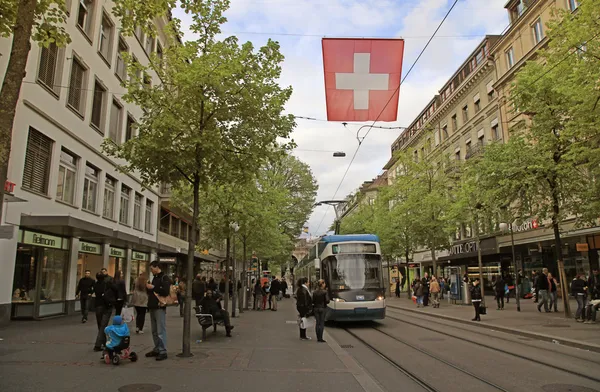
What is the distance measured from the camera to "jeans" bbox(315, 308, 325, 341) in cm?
1188

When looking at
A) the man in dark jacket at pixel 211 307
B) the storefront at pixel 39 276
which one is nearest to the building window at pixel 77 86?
the storefront at pixel 39 276

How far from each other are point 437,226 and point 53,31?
25891 mm

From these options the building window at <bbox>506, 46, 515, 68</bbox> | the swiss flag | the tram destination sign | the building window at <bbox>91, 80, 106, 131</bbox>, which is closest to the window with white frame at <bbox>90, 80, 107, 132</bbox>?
the building window at <bbox>91, 80, 106, 131</bbox>

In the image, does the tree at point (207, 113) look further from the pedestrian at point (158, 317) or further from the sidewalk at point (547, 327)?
the sidewalk at point (547, 327)

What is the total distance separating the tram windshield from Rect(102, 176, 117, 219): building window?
12226 millimetres

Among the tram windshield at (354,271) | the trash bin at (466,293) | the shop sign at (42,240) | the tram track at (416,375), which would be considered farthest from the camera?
the trash bin at (466,293)

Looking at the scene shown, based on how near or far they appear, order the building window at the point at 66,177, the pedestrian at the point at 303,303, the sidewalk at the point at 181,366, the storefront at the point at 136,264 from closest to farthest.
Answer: the sidewalk at the point at 181,366
the pedestrian at the point at 303,303
the building window at the point at 66,177
the storefront at the point at 136,264

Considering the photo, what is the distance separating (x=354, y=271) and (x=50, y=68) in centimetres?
1336

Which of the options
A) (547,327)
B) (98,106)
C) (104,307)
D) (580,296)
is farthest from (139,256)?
(580,296)

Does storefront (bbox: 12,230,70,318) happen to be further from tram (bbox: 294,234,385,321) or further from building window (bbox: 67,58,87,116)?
tram (bbox: 294,234,385,321)

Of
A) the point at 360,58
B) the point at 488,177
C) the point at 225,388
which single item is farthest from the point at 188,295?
the point at 488,177

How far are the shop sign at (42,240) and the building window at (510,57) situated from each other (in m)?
29.8

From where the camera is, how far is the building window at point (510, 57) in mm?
31109

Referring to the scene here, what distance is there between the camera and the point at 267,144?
Answer: 10805 millimetres
